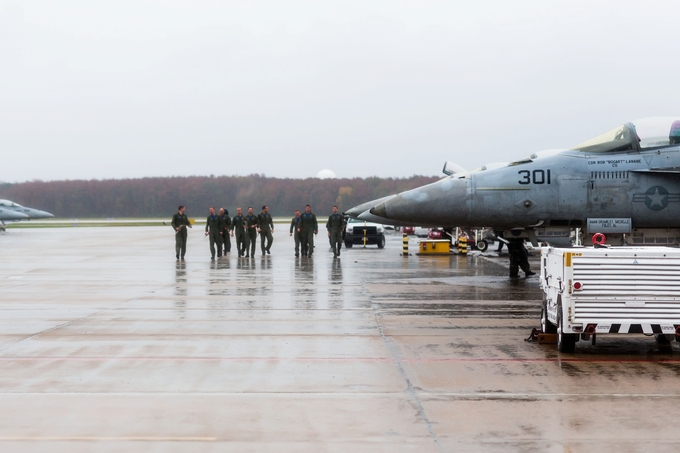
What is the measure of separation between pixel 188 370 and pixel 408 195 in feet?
26.3

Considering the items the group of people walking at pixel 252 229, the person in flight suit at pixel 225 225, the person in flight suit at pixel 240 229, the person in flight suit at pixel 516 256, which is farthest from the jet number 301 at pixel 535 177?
the person in flight suit at pixel 225 225

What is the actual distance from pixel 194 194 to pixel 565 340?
202ft

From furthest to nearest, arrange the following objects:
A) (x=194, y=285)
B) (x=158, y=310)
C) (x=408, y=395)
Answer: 1. (x=194, y=285)
2. (x=158, y=310)
3. (x=408, y=395)

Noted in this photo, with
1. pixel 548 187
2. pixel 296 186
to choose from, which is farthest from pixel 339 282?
pixel 296 186

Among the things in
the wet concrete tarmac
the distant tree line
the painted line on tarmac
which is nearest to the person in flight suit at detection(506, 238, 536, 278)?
the wet concrete tarmac

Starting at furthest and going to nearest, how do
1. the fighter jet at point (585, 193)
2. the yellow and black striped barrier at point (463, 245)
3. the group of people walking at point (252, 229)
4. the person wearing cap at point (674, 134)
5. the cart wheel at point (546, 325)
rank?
1. the yellow and black striped barrier at point (463, 245)
2. the group of people walking at point (252, 229)
3. the fighter jet at point (585, 193)
4. the person wearing cap at point (674, 134)
5. the cart wheel at point (546, 325)

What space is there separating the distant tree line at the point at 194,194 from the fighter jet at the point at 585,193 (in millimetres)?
42219

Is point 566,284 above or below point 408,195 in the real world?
below

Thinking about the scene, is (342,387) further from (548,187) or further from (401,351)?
(548,187)

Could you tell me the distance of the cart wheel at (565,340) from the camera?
841 cm

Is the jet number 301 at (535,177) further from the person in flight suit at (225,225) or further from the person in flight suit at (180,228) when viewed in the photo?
the person in flight suit at (225,225)

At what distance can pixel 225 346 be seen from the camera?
8.95 metres

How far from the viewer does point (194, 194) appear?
68125mm

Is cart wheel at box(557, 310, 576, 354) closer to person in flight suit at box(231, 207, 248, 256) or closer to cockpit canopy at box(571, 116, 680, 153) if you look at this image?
cockpit canopy at box(571, 116, 680, 153)
